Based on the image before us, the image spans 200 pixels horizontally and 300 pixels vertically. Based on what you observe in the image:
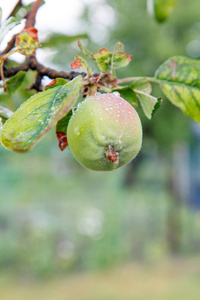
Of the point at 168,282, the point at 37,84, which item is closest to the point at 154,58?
the point at 168,282

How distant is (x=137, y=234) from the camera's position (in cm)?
523

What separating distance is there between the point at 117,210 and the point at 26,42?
187 inches

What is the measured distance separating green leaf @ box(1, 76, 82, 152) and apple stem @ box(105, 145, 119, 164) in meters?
0.10

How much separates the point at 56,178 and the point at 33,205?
180 centimetres

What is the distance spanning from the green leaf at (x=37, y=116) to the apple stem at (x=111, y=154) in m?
0.10

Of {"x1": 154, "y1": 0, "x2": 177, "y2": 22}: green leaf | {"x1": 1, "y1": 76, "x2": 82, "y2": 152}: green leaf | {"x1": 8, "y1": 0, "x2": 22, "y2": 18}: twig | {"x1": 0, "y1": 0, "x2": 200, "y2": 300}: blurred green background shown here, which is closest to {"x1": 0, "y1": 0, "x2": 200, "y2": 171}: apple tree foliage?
{"x1": 1, "y1": 76, "x2": 82, "y2": 152}: green leaf

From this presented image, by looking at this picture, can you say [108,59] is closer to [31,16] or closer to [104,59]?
[104,59]

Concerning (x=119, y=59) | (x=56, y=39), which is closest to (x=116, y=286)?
(x=56, y=39)

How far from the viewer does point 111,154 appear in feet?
1.76

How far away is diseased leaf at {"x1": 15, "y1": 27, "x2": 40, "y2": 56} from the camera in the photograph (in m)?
0.62

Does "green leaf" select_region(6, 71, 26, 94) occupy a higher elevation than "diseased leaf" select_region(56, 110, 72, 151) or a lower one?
higher

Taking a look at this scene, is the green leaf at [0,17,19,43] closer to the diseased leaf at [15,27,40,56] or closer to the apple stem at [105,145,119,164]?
the diseased leaf at [15,27,40,56]

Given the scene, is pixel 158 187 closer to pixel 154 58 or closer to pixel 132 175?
pixel 132 175

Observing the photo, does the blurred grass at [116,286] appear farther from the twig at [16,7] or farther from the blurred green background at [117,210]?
the twig at [16,7]
